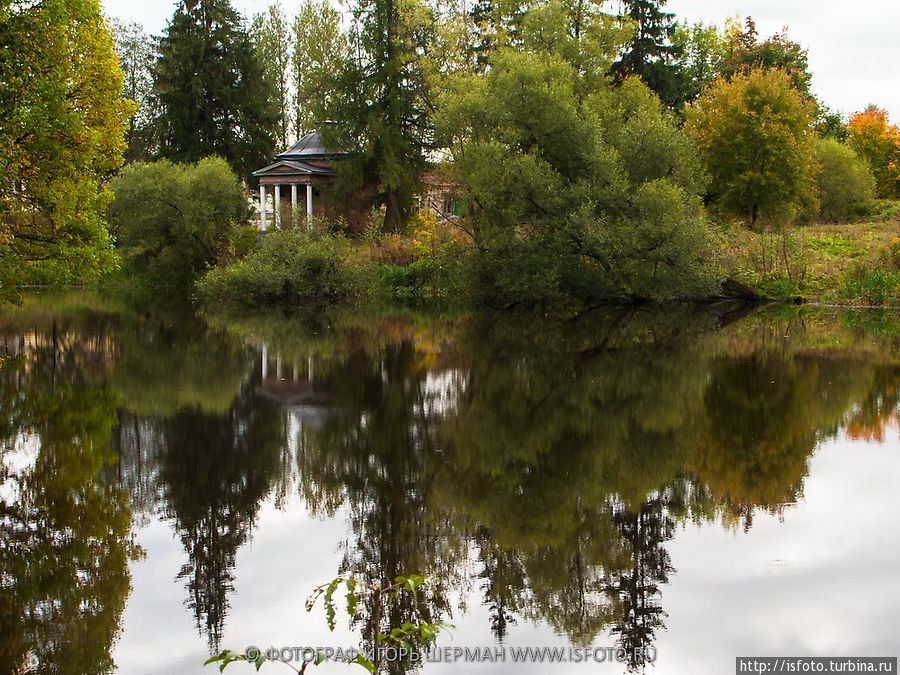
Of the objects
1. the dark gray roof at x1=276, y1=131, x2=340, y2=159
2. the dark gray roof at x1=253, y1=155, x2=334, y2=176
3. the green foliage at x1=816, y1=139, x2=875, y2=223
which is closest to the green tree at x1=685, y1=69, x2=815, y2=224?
the green foliage at x1=816, y1=139, x2=875, y2=223

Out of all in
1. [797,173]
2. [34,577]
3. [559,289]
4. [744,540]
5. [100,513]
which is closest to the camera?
[34,577]

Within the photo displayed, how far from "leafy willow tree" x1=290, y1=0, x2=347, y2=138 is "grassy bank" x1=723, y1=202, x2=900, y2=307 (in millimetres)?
24146

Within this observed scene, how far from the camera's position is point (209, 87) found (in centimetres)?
5203

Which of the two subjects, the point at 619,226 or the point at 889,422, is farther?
the point at 619,226

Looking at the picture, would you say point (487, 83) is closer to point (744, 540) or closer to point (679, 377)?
point (679, 377)

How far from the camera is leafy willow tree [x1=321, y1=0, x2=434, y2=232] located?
43.8 metres

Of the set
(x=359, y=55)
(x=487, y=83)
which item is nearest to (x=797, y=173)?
(x=487, y=83)

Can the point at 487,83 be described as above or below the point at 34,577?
above

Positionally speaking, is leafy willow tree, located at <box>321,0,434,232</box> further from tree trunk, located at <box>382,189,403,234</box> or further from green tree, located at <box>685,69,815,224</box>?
→ green tree, located at <box>685,69,815,224</box>

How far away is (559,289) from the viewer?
31.2 meters

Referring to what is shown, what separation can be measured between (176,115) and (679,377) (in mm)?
42558

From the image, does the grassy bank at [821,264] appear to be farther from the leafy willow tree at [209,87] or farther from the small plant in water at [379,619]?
the leafy willow tree at [209,87]

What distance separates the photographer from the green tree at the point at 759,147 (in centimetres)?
4019

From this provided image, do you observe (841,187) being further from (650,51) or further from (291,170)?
(291,170)
